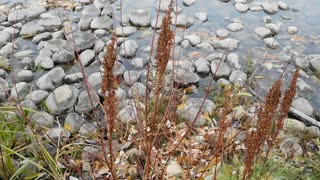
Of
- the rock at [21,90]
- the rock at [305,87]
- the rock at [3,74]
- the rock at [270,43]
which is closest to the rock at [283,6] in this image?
A: the rock at [270,43]

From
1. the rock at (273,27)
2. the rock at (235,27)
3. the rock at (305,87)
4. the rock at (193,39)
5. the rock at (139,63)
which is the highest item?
the rock at (273,27)

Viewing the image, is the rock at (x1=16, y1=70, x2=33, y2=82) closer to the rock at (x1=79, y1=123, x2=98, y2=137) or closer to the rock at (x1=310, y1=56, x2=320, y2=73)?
the rock at (x1=79, y1=123, x2=98, y2=137)

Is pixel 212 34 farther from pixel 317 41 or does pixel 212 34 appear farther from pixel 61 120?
pixel 61 120

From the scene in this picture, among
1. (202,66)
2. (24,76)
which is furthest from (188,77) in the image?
(24,76)

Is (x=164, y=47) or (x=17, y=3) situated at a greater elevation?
(x=164, y=47)

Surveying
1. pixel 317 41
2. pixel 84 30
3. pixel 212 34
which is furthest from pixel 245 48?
pixel 84 30

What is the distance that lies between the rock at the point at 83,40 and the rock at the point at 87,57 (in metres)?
0.15

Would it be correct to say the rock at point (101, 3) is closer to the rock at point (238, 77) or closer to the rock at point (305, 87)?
the rock at point (238, 77)

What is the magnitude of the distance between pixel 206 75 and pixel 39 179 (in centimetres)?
195

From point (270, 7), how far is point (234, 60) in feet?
4.37

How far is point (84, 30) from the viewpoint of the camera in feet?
Answer: 15.0

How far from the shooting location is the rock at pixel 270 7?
4.90 metres

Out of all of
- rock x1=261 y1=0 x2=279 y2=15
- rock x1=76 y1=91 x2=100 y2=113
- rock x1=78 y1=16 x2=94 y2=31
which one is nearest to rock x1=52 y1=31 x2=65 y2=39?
rock x1=78 y1=16 x2=94 y2=31

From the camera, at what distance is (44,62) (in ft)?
12.8
